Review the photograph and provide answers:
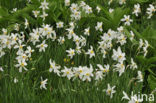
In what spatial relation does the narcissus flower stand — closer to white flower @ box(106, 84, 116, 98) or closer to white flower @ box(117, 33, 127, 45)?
white flower @ box(106, 84, 116, 98)

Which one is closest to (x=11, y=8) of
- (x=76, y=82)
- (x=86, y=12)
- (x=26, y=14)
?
(x=26, y=14)

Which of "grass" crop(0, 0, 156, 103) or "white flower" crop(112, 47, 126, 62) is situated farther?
"white flower" crop(112, 47, 126, 62)

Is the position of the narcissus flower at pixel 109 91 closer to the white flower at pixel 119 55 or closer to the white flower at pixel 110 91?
the white flower at pixel 110 91

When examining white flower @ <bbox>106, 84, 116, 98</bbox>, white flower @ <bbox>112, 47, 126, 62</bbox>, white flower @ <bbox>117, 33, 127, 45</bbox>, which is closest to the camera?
white flower @ <bbox>106, 84, 116, 98</bbox>

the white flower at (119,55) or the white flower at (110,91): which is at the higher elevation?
the white flower at (119,55)

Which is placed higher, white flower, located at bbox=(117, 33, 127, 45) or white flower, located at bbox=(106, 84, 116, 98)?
white flower, located at bbox=(117, 33, 127, 45)

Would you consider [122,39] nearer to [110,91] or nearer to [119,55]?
[119,55]

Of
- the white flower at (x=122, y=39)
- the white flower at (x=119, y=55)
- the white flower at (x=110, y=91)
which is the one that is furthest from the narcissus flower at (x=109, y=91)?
the white flower at (x=122, y=39)

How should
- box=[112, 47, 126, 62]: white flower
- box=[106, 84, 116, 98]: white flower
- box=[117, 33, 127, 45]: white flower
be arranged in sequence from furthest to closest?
box=[117, 33, 127, 45]: white flower < box=[112, 47, 126, 62]: white flower < box=[106, 84, 116, 98]: white flower

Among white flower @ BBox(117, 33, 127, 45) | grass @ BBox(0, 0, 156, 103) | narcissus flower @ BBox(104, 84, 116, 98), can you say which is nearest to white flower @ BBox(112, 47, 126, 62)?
grass @ BBox(0, 0, 156, 103)

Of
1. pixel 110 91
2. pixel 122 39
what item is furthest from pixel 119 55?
pixel 122 39

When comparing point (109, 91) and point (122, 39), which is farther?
point (122, 39)
